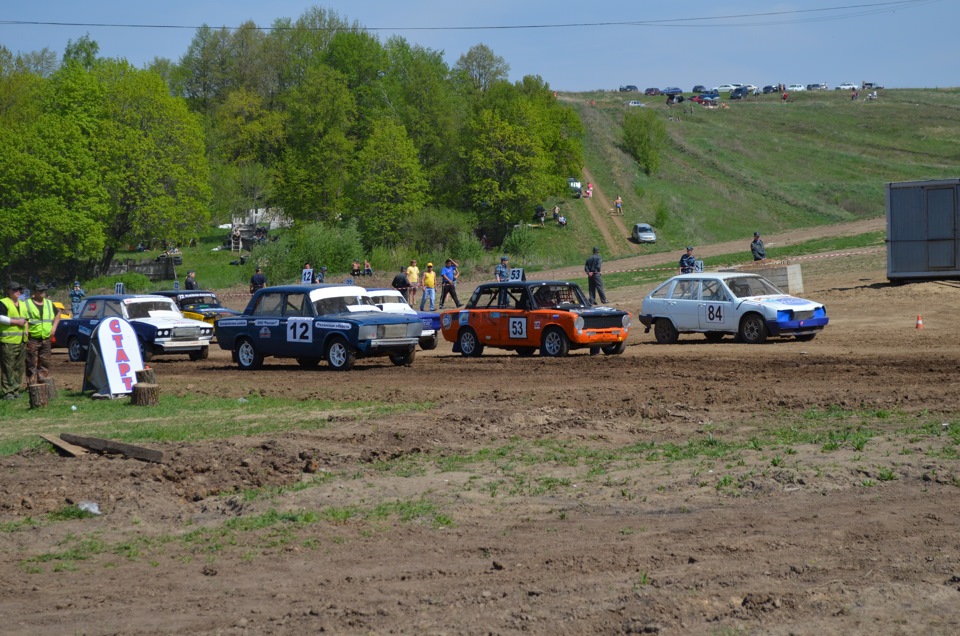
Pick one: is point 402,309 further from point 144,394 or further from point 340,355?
point 144,394

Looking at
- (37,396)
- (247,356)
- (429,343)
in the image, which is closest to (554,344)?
(429,343)

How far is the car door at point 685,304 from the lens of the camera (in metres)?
23.7

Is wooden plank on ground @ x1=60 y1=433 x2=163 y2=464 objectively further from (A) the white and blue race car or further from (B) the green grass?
(A) the white and blue race car

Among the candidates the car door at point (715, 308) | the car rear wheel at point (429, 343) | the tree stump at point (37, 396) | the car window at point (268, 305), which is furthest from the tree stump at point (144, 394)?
the car door at point (715, 308)

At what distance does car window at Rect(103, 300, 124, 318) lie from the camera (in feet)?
84.5

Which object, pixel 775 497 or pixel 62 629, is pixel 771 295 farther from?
pixel 62 629

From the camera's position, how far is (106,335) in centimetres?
1747

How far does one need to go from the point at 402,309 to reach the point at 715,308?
6.84m

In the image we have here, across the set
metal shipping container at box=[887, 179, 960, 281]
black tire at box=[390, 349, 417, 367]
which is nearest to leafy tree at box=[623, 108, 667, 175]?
metal shipping container at box=[887, 179, 960, 281]

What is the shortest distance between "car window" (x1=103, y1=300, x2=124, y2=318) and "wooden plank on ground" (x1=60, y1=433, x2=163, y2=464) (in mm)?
14408

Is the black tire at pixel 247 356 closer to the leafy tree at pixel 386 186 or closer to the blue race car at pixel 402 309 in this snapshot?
the blue race car at pixel 402 309

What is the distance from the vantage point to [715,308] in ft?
76.5

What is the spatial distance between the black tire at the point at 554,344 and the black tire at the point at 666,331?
3474 millimetres

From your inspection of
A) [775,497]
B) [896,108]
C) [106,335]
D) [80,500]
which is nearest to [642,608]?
[775,497]
